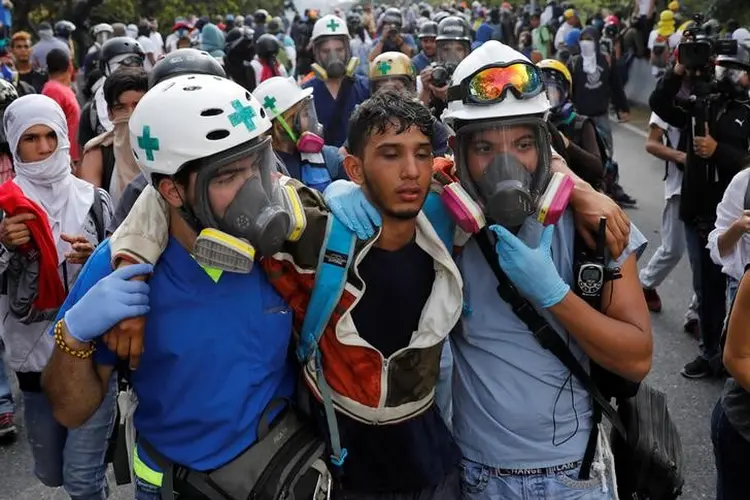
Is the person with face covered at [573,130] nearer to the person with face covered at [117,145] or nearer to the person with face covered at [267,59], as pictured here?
the person with face covered at [117,145]

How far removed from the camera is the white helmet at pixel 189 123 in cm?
218

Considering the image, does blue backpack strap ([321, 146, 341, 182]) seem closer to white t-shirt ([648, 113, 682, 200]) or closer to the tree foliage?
white t-shirt ([648, 113, 682, 200])

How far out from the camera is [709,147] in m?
4.92

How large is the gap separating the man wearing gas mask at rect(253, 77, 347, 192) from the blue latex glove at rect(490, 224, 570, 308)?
2473 millimetres

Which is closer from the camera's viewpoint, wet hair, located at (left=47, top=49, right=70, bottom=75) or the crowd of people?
the crowd of people

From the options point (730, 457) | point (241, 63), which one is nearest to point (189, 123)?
point (730, 457)

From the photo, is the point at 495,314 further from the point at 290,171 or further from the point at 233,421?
the point at 290,171

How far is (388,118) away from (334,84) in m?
4.33

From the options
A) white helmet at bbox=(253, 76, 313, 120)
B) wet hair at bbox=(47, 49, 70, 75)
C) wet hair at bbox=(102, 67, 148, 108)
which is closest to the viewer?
wet hair at bbox=(102, 67, 148, 108)

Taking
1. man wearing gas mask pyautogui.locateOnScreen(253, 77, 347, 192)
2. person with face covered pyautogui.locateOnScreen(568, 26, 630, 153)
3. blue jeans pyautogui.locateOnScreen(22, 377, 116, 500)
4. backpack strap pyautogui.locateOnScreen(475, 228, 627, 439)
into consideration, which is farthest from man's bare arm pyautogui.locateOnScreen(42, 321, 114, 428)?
person with face covered pyautogui.locateOnScreen(568, 26, 630, 153)

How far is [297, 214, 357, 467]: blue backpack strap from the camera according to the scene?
7.25 ft

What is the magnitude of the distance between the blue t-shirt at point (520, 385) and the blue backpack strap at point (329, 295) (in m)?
0.40

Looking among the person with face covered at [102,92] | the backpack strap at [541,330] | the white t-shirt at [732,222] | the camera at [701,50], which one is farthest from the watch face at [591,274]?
the person with face covered at [102,92]

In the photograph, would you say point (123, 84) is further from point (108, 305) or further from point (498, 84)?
point (498, 84)
